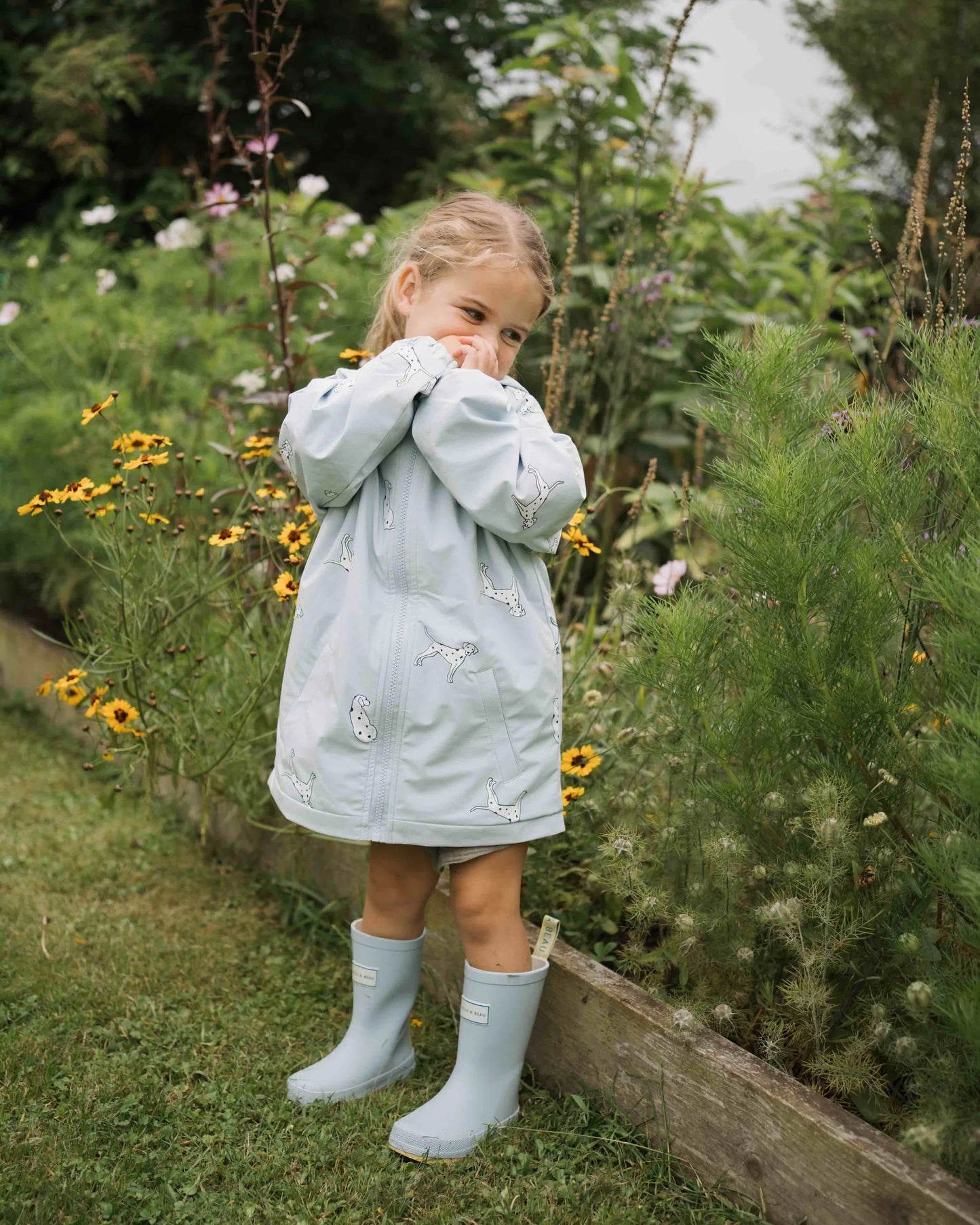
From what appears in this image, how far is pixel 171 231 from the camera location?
419 centimetres

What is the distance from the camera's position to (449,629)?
1692mm

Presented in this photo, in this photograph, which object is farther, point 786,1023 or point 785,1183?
point 786,1023

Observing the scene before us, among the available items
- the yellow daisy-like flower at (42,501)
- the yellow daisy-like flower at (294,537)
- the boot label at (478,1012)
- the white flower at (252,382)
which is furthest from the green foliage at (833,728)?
the white flower at (252,382)

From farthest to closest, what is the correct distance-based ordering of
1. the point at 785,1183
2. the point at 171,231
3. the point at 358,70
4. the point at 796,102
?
the point at 796,102
the point at 358,70
the point at 171,231
the point at 785,1183

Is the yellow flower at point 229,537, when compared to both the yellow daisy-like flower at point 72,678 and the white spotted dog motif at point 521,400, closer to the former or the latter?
the yellow daisy-like flower at point 72,678

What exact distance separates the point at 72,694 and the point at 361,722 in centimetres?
90

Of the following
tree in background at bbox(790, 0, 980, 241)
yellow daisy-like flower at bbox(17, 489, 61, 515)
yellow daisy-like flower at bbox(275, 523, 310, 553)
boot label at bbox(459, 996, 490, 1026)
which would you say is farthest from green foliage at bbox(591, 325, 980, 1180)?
tree in background at bbox(790, 0, 980, 241)

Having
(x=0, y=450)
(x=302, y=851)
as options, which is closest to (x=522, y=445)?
(x=302, y=851)

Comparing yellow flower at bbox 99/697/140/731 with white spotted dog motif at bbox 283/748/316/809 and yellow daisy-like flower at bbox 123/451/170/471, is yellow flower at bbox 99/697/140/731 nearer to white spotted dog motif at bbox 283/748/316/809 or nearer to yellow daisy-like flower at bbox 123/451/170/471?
yellow daisy-like flower at bbox 123/451/170/471

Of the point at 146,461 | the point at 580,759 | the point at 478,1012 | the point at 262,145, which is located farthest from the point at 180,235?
the point at 478,1012

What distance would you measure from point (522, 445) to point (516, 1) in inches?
330

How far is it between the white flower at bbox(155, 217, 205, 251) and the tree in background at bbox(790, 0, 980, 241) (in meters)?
5.46

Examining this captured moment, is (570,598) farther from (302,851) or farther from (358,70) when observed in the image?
(358,70)

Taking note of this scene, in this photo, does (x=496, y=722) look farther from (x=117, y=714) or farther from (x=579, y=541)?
(x=117, y=714)
